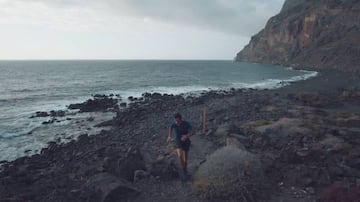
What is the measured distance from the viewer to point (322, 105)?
3338 cm

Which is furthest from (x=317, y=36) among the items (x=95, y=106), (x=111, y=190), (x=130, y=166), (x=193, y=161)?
(x=111, y=190)

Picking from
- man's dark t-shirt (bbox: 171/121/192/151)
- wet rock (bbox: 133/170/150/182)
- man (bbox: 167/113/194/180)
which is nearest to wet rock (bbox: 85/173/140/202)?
wet rock (bbox: 133/170/150/182)

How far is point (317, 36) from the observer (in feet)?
386

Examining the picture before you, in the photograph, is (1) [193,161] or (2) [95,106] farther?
(2) [95,106]

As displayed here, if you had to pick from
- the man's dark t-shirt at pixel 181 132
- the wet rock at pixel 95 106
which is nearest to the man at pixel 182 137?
the man's dark t-shirt at pixel 181 132

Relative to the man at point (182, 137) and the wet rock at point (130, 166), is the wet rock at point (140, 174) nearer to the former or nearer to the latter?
the wet rock at point (130, 166)

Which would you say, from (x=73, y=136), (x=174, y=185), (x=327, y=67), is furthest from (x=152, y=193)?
(x=327, y=67)

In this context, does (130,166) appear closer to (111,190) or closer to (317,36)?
(111,190)

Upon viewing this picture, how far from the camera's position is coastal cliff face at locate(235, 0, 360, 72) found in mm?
98062

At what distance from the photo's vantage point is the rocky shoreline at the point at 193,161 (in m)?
11.6

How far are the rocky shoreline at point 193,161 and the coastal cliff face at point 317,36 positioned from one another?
214 feet

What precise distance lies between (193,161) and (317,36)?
11245cm

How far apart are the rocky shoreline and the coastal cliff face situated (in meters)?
65.2

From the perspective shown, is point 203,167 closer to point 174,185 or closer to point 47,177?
point 174,185
